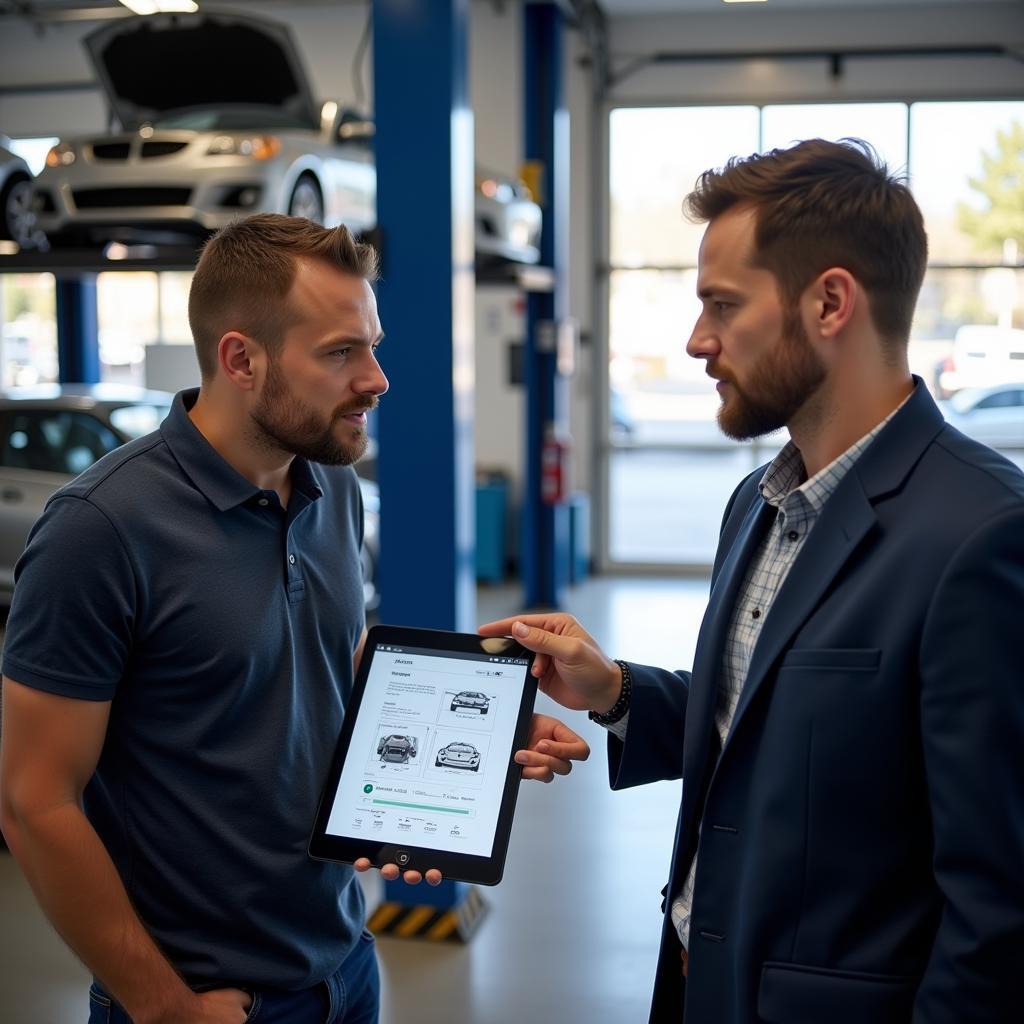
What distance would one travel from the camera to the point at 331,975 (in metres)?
1.94

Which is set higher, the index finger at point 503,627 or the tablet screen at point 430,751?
the index finger at point 503,627

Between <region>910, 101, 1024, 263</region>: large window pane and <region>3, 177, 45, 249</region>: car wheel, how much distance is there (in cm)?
767

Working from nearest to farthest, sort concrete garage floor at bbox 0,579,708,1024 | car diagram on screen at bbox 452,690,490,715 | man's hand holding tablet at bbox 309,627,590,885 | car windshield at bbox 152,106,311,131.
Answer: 1. man's hand holding tablet at bbox 309,627,590,885
2. car diagram on screen at bbox 452,690,490,715
3. concrete garage floor at bbox 0,579,708,1024
4. car windshield at bbox 152,106,311,131

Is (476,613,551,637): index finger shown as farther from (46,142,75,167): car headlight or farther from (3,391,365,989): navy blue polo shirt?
(46,142,75,167): car headlight

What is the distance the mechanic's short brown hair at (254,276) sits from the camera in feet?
6.15

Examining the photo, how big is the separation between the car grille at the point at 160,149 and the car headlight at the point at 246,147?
20 cm

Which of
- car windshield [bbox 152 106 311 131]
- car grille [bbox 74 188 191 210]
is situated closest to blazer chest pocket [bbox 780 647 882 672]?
car grille [bbox 74 188 191 210]

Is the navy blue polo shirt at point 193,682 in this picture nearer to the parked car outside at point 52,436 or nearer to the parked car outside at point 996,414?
the parked car outside at point 52,436

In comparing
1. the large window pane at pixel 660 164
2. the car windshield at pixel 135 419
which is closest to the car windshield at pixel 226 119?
the car windshield at pixel 135 419

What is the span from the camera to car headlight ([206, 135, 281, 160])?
5430 millimetres

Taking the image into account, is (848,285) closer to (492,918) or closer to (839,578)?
(839,578)

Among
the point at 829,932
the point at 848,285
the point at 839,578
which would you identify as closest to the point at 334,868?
the point at 829,932

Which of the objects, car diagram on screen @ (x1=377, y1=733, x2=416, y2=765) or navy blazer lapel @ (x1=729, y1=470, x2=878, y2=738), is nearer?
navy blazer lapel @ (x1=729, y1=470, x2=878, y2=738)

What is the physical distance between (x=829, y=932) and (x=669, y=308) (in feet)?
33.9
